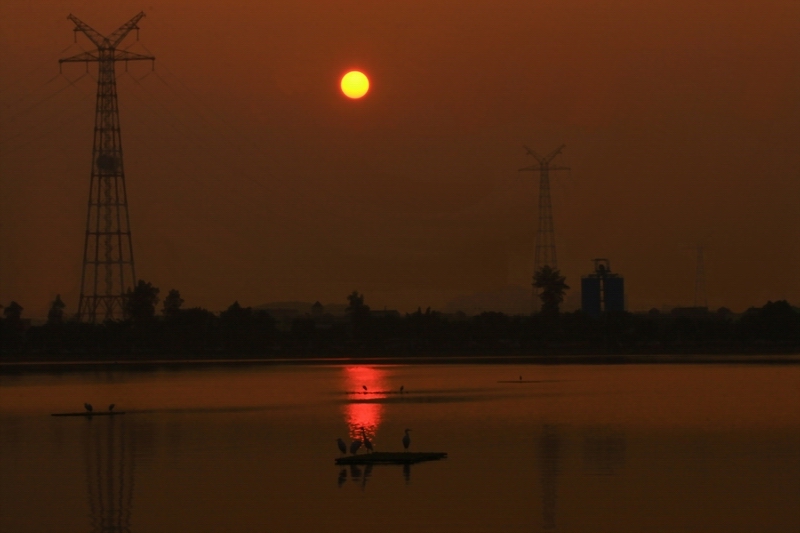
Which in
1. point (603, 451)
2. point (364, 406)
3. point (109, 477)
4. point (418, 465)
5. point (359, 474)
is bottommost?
point (109, 477)

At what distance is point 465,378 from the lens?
127 metres

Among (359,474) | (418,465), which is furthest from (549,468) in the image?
(359,474)

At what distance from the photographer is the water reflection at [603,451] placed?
154 ft

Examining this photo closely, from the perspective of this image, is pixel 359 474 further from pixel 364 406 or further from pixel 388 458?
pixel 364 406

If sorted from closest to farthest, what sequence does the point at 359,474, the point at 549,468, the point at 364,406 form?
the point at 359,474 → the point at 549,468 → the point at 364,406

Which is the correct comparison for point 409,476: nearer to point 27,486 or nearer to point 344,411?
point 27,486

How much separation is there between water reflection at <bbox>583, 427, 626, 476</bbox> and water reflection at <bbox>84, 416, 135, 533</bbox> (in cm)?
1546

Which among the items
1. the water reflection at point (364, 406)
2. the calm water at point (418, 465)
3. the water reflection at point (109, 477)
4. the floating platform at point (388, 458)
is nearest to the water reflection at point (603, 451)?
the calm water at point (418, 465)

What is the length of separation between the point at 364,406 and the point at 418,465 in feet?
127

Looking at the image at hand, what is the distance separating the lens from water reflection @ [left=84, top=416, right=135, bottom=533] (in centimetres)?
3722

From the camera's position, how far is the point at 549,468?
47188 millimetres

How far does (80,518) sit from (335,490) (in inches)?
313

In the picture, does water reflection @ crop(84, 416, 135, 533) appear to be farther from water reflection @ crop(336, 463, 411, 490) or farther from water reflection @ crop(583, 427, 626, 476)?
water reflection @ crop(583, 427, 626, 476)

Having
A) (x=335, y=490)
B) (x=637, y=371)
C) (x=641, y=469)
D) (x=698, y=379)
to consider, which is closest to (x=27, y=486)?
(x=335, y=490)
